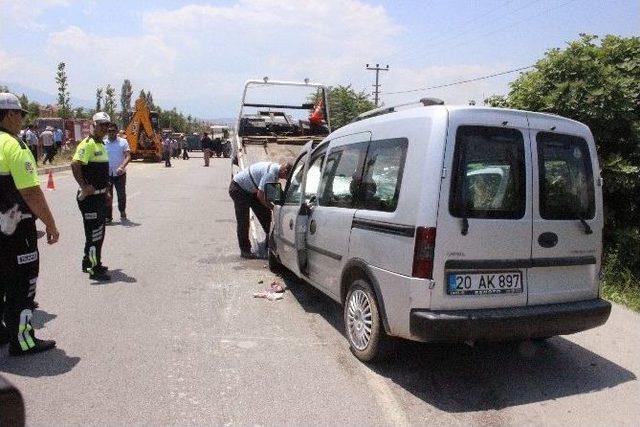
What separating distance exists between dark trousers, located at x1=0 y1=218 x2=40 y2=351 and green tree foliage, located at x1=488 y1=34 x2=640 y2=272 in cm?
630

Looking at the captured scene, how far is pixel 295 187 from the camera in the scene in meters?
6.05

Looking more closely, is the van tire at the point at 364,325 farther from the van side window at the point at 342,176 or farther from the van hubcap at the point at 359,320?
the van side window at the point at 342,176

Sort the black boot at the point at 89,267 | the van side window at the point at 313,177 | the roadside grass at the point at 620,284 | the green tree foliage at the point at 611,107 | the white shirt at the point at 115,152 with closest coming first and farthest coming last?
the van side window at the point at 313,177, the roadside grass at the point at 620,284, the black boot at the point at 89,267, the green tree foliage at the point at 611,107, the white shirt at the point at 115,152

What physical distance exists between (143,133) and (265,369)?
28.4 m

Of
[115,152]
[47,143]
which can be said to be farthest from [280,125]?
[47,143]

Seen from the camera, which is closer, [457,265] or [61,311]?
[457,265]

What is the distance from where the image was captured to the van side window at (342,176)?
14.6ft

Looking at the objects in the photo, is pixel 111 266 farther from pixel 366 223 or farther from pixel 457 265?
pixel 457 265

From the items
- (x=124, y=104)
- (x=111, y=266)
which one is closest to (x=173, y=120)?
(x=124, y=104)

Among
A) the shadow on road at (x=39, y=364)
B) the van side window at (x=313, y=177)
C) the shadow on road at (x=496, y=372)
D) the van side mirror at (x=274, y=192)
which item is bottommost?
the shadow on road at (x=496, y=372)

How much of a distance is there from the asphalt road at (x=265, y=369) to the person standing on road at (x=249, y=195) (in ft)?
4.60

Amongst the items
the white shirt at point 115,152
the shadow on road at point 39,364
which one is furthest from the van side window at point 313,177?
the white shirt at point 115,152

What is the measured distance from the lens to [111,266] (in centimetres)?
701

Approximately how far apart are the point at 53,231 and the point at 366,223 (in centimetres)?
245
